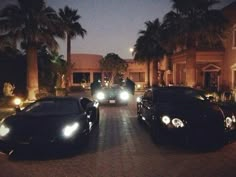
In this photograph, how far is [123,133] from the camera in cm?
977

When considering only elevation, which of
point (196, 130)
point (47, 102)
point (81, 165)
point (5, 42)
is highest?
point (5, 42)

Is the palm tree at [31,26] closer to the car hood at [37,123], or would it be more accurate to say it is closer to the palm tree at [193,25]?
the palm tree at [193,25]

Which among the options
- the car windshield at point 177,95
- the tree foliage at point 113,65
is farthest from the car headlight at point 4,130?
the tree foliage at point 113,65

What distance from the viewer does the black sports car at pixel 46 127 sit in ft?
21.5

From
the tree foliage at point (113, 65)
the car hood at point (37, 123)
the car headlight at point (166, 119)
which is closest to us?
the car hood at point (37, 123)

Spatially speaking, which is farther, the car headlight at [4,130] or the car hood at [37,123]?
the car headlight at [4,130]

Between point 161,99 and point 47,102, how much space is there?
3406 millimetres

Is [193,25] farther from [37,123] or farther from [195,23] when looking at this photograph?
[37,123]

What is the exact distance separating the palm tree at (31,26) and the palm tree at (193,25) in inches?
360

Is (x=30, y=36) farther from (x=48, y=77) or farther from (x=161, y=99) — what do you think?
(x=161, y=99)

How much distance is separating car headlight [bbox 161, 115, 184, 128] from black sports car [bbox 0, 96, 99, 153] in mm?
2054

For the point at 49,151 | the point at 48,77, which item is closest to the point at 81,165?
the point at 49,151

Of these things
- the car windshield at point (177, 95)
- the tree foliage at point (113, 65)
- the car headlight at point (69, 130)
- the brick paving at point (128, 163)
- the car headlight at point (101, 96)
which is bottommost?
the brick paving at point (128, 163)

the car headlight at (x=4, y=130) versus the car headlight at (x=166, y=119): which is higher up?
the car headlight at (x=166, y=119)
